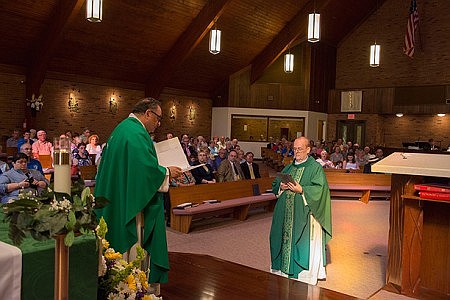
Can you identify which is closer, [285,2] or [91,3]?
[91,3]

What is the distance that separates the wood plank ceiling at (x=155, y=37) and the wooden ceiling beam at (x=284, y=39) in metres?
0.04

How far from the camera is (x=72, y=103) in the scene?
14.7 metres

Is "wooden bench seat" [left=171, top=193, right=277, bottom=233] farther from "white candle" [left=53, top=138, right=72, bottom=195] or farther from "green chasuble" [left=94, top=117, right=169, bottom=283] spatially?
"white candle" [left=53, top=138, right=72, bottom=195]

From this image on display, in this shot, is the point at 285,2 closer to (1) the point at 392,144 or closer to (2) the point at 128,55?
(2) the point at 128,55

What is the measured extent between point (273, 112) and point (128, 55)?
26.2 ft

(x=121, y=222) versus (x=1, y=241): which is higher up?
(x=1, y=241)

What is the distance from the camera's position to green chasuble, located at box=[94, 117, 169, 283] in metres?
3.00

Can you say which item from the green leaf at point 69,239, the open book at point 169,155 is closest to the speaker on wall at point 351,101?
the open book at point 169,155

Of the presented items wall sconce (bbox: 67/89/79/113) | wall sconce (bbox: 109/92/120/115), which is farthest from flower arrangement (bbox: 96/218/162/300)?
wall sconce (bbox: 109/92/120/115)

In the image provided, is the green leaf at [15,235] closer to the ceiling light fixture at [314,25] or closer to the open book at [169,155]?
the open book at [169,155]

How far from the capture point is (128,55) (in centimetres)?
1502

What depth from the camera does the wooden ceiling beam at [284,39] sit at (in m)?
16.6

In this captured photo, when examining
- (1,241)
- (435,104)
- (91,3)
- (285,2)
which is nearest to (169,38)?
(285,2)

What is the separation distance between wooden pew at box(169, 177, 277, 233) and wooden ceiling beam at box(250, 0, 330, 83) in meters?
9.23
